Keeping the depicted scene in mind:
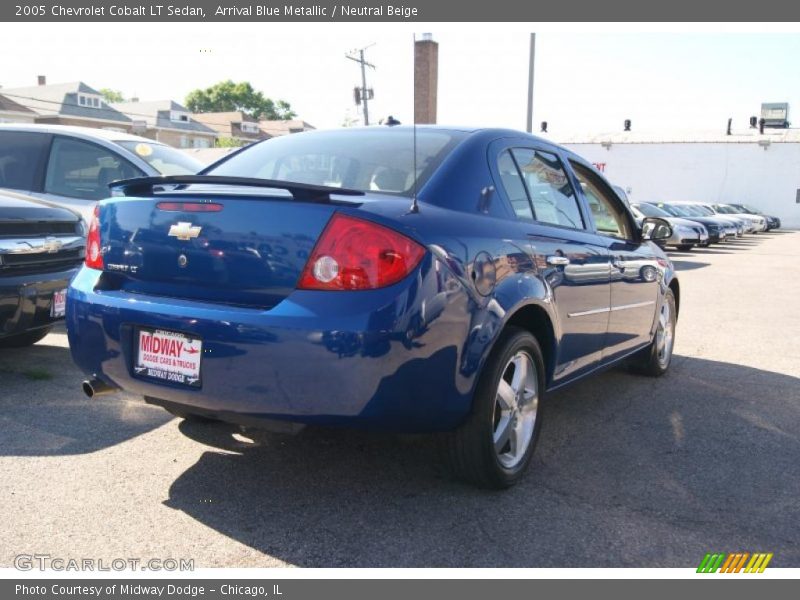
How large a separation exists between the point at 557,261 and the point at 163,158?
17.2ft

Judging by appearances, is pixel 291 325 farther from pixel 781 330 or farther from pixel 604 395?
pixel 781 330

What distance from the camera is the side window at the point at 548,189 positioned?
3.89 meters

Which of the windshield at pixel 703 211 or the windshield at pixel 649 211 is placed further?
the windshield at pixel 703 211

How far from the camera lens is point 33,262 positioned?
15.7 feet

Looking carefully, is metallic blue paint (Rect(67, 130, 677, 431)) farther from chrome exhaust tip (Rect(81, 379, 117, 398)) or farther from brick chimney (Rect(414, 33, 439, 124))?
brick chimney (Rect(414, 33, 439, 124))

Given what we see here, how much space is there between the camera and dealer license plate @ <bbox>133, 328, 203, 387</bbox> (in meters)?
2.89

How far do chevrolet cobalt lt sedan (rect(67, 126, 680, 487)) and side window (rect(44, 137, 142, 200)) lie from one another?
3813 millimetres

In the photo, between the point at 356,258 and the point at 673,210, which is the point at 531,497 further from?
the point at 673,210

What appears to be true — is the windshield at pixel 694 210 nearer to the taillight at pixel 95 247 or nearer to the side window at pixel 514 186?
the side window at pixel 514 186

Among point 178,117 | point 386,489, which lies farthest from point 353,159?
point 178,117

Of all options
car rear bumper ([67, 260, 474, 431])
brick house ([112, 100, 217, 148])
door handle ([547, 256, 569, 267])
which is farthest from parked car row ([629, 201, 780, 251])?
brick house ([112, 100, 217, 148])

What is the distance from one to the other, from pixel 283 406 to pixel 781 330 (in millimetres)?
6991

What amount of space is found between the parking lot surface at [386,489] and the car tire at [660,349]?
1.55ft

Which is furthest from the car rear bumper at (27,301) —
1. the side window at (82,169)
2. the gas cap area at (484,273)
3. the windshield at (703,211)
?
the windshield at (703,211)
